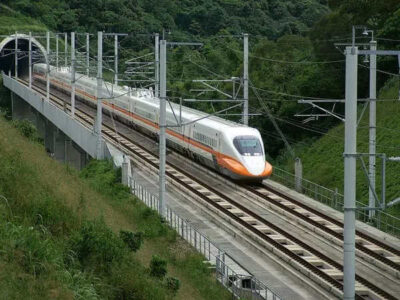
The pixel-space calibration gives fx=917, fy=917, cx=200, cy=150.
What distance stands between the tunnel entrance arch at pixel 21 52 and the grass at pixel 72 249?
208 feet

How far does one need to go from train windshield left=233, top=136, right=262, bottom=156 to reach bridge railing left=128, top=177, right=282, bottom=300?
15.6 feet

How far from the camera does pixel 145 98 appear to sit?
61938 millimetres

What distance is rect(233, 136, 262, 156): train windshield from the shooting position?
40.4 meters

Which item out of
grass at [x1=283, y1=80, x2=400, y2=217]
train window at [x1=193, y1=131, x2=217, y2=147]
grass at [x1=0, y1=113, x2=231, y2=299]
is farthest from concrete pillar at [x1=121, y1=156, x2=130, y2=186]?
grass at [x1=283, y1=80, x2=400, y2=217]

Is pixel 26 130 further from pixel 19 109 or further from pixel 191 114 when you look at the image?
pixel 19 109

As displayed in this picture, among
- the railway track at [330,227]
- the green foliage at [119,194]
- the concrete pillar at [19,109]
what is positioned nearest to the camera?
the railway track at [330,227]

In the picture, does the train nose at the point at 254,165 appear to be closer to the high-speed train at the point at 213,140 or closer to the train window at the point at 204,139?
the high-speed train at the point at 213,140

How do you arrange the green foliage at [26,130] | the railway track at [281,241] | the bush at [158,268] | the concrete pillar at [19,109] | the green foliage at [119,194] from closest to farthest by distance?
the bush at [158,268]
the railway track at [281,241]
the green foliage at [119,194]
the green foliage at [26,130]
the concrete pillar at [19,109]

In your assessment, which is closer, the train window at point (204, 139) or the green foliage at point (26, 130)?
the train window at point (204, 139)

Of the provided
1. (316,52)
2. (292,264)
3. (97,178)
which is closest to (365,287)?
(292,264)

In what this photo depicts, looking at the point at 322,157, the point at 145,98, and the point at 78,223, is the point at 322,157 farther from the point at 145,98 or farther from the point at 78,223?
the point at 78,223

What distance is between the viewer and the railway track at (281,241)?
1003 inches

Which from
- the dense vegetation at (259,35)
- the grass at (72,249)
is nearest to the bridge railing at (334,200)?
the grass at (72,249)

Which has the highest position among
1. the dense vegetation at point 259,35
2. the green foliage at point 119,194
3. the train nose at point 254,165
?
the dense vegetation at point 259,35
